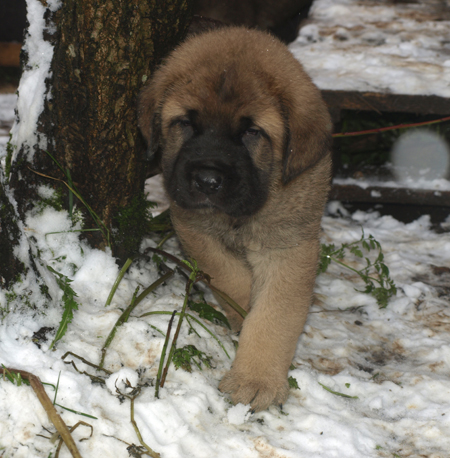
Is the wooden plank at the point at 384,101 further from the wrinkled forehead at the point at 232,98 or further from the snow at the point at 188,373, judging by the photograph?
the wrinkled forehead at the point at 232,98

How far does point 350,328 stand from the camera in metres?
2.92

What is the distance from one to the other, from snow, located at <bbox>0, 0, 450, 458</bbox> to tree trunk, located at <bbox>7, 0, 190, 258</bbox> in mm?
94

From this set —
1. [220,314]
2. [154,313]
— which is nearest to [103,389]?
[154,313]

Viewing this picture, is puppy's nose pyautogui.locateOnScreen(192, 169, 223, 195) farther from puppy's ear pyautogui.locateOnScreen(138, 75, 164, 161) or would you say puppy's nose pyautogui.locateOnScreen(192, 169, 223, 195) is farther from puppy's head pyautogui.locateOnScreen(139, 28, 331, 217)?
puppy's ear pyautogui.locateOnScreen(138, 75, 164, 161)

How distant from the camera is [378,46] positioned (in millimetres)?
4668

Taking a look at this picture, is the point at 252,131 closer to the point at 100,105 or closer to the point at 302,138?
the point at 302,138

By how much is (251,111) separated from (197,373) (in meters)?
1.13

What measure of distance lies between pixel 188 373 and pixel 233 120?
3.55 feet

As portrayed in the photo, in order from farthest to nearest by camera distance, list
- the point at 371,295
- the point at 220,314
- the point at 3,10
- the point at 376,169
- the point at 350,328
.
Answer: the point at 3,10 < the point at 376,169 < the point at 371,295 < the point at 350,328 < the point at 220,314

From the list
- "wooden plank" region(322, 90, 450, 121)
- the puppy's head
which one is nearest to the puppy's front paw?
the puppy's head

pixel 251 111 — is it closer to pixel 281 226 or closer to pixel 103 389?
pixel 281 226

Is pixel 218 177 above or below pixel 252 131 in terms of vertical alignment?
below

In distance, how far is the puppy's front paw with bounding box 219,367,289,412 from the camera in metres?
2.24

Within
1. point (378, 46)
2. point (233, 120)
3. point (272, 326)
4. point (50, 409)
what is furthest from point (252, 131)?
point (378, 46)
